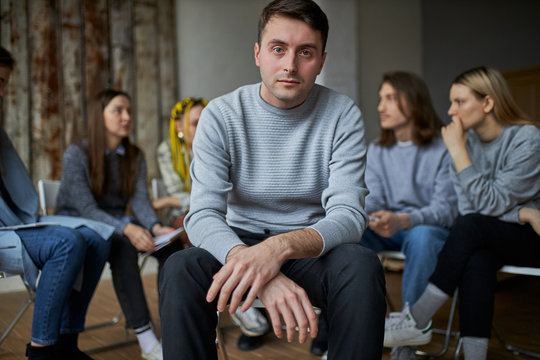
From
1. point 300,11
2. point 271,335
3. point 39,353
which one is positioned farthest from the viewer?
point 271,335

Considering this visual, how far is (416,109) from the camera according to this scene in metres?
2.67

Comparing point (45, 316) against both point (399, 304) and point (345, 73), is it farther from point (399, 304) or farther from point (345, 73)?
point (345, 73)

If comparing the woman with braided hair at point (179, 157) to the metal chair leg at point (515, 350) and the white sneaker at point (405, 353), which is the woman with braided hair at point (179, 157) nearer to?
the white sneaker at point (405, 353)

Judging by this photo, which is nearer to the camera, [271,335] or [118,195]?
[271,335]

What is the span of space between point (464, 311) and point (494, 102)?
0.92 m

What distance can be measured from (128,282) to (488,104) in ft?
5.83

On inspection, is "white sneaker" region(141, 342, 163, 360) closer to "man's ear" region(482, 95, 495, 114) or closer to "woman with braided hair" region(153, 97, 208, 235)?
"woman with braided hair" region(153, 97, 208, 235)

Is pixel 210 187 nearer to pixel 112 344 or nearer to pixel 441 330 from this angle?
pixel 112 344

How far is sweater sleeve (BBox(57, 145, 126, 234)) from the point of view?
244 cm

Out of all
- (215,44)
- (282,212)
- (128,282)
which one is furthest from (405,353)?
(215,44)

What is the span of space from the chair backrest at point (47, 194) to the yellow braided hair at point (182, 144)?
0.76 metres

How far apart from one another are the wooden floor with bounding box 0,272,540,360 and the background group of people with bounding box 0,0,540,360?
5.1 inches

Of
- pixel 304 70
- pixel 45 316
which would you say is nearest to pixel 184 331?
pixel 304 70

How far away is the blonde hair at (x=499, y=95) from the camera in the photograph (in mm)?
2178
